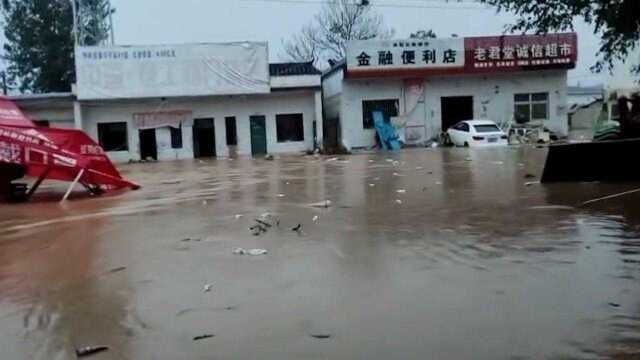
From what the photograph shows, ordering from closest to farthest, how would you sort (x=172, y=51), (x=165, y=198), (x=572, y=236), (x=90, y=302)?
(x=90, y=302) < (x=572, y=236) < (x=165, y=198) < (x=172, y=51)

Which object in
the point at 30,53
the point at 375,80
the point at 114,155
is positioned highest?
the point at 30,53

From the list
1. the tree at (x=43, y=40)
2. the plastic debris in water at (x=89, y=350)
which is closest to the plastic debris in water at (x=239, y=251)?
the plastic debris in water at (x=89, y=350)

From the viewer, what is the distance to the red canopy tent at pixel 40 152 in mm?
15656

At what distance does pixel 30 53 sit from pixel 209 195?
52747mm

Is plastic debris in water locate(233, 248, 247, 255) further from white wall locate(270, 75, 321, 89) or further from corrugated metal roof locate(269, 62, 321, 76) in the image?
corrugated metal roof locate(269, 62, 321, 76)

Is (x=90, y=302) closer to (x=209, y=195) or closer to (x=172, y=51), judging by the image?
(x=209, y=195)

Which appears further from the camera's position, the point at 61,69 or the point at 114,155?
the point at 61,69

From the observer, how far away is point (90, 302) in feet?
19.3

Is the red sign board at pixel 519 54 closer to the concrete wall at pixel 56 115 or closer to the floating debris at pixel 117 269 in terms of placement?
the concrete wall at pixel 56 115

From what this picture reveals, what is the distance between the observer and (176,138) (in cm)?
3966

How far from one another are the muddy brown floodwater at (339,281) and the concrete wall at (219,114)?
2757 centimetres

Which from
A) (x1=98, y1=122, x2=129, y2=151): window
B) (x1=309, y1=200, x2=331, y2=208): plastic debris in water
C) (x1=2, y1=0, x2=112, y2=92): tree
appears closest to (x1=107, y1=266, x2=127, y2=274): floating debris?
(x1=309, y1=200, x2=331, y2=208): plastic debris in water

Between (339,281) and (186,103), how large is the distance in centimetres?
3455

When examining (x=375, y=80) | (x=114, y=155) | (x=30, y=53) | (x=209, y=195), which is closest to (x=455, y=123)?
(x=375, y=80)
